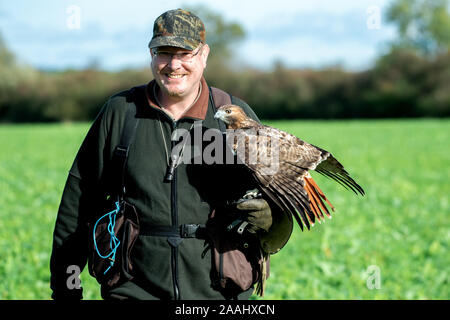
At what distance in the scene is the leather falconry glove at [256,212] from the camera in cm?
334

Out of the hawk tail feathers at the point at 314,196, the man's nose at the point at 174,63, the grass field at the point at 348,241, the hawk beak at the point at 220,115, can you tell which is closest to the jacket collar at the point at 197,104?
the hawk beak at the point at 220,115

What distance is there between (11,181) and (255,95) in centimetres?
4538

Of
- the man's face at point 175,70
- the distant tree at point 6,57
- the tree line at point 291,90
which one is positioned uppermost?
the distant tree at point 6,57

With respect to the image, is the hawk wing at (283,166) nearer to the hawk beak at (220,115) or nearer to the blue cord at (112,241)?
the hawk beak at (220,115)

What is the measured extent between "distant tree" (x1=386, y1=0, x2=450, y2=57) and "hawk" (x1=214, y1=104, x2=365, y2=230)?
87328 mm

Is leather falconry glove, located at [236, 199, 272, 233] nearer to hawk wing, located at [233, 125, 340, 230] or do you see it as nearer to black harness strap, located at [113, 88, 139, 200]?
hawk wing, located at [233, 125, 340, 230]

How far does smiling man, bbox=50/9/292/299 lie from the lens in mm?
3467

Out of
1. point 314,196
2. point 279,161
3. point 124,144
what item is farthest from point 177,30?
point 314,196

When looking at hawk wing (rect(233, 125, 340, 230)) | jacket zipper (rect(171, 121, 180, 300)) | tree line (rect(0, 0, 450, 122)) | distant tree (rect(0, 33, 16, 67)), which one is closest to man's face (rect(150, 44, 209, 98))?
hawk wing (rect(233, 125, 340, 230))

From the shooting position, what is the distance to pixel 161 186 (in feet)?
11.5

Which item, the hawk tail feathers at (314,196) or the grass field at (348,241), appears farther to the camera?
the grass field at (348,241)

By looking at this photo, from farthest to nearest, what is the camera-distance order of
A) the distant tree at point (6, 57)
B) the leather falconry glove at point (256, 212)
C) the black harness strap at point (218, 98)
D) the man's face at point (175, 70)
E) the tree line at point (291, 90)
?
the distant tree at point (6, 57) → the tree line at point (291, 90) → the black harness strap at point (218, 98) → the man's face at point (175, 70) → the leather falconry glove at point (256, 212)

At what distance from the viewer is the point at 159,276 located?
11.5 feet

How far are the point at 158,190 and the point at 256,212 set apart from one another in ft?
2.24
